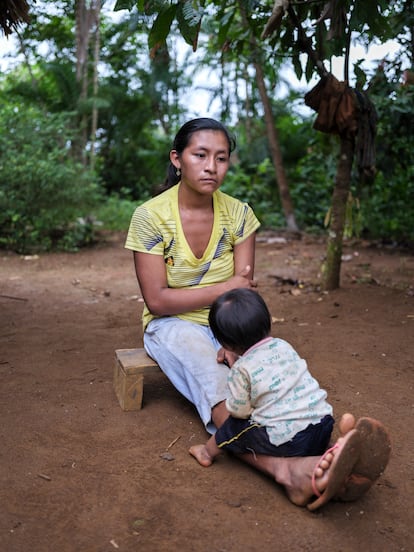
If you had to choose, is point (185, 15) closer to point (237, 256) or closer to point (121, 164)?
point (237, 256)

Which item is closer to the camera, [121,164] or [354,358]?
[354,358]

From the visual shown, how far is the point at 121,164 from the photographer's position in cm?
1401

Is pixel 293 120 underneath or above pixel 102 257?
above

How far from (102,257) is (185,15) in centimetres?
556

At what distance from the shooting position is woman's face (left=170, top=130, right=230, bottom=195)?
107 inches

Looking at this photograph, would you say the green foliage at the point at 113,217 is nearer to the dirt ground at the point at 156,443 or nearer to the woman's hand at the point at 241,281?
the dirt ground at the point at 156,443

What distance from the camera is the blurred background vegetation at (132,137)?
256 inches

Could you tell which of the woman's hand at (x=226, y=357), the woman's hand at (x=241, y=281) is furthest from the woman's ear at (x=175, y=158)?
the woman's hand at (x=226, y=357)

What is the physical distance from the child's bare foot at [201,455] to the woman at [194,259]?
0.13 meters

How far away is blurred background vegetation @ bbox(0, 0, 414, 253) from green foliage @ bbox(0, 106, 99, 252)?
0.7 inches

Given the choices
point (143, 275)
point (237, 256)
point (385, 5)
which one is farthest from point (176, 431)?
point (385, 5)

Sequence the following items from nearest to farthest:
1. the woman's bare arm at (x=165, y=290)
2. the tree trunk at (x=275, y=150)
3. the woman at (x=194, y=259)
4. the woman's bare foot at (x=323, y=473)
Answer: the woman's bare foot at (x=323, y=473), the woman at (x=194, y=259), the woman's bare arm at (x=165, y=290), the tree trunk at (x=275, y=150)

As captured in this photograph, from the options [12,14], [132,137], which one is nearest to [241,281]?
[12,14]

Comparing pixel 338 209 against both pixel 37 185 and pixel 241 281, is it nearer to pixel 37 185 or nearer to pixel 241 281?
pixel 241 281
